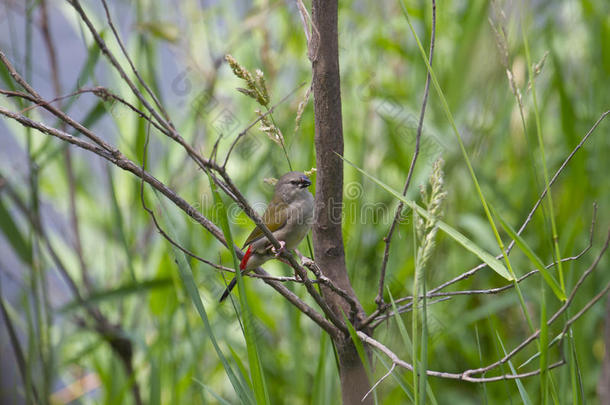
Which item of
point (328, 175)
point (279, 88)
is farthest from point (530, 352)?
point (279, 88)

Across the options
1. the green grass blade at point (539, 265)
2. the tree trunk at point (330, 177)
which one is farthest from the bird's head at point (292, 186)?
the green grass blade at point (539, 265)

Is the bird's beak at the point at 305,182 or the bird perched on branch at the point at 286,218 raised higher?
the bird's beak at the point at 305,182

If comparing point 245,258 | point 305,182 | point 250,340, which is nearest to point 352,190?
point 305,182

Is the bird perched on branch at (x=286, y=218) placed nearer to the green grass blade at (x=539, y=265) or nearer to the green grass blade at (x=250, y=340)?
the green grass blade at (x=250, y=340)

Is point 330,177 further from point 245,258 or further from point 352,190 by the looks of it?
point 352,190

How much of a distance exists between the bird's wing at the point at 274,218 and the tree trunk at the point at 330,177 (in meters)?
0.72

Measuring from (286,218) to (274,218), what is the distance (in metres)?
0.08

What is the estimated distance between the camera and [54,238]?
372 cm

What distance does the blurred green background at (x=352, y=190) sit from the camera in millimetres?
2346

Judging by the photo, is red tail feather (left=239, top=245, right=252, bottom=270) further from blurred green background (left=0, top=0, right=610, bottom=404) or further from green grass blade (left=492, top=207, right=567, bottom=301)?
green grass blade (left=492, top=207, right=567, bottom=301)

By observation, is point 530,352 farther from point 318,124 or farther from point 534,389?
point 318,124

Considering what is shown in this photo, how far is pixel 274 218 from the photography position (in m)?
2.28

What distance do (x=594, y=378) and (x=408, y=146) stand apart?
1.42m

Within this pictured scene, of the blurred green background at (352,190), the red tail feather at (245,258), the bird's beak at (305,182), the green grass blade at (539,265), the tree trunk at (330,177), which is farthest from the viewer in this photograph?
the blurred green background at (352,190)
